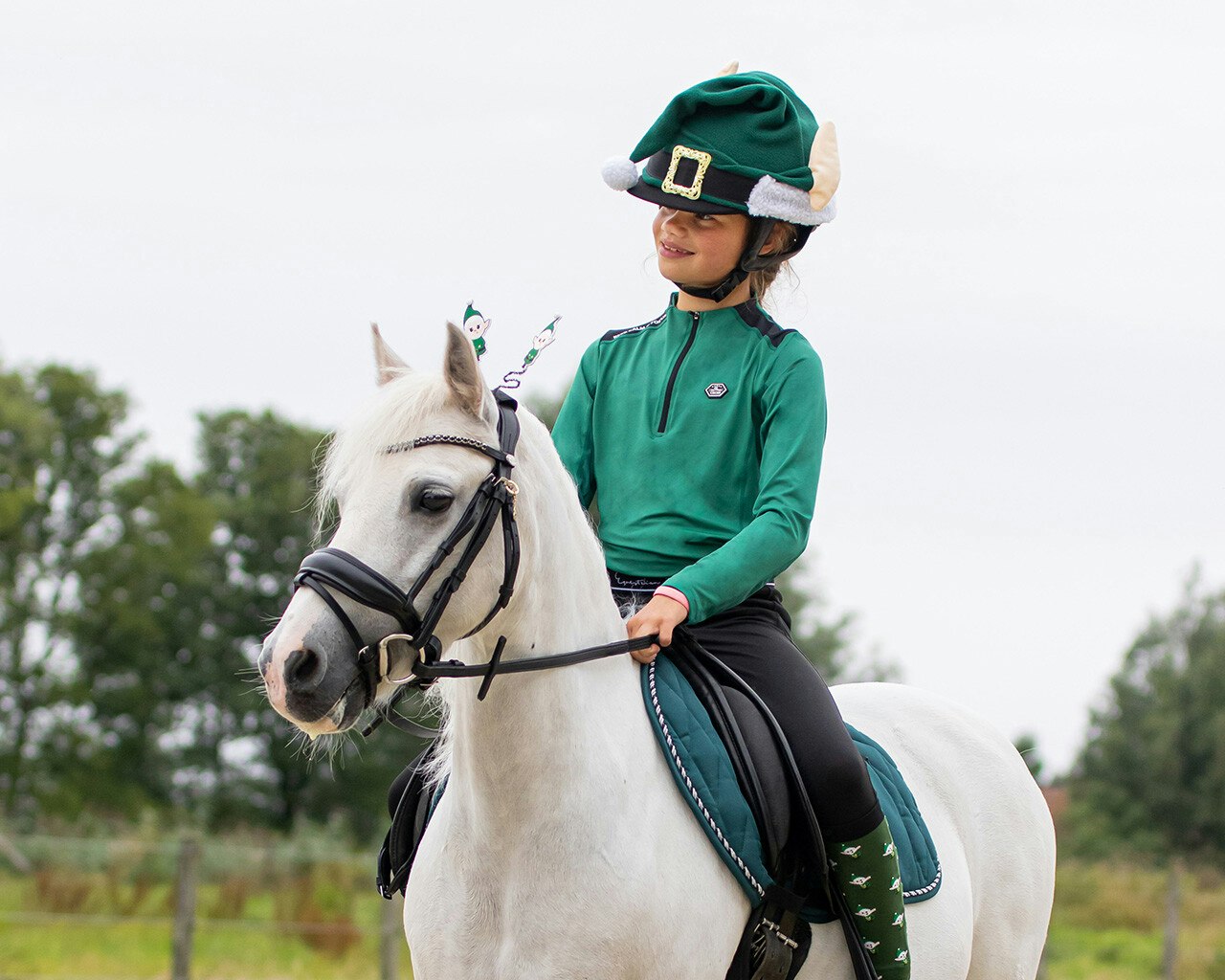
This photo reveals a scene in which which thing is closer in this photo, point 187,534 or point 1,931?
point 1,931

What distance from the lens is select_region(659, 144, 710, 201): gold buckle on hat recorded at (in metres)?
4.12

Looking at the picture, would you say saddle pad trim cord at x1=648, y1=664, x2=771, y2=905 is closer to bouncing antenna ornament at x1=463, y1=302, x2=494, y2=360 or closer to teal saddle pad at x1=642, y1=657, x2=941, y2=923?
teal saddle pad at x1=642, y1=657, x2=941, y2=923

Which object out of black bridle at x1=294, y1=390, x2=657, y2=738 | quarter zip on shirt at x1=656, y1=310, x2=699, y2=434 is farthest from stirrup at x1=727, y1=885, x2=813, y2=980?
quarter zip on shirt at x1=656, y1=310, x2=699, y2=434

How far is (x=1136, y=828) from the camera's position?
36.8 metres

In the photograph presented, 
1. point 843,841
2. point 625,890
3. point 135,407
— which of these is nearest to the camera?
point 625,890

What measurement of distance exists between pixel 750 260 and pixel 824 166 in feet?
1.07

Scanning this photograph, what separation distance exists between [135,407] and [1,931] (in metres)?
21.6

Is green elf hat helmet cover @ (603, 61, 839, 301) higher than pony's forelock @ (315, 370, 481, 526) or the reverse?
higher

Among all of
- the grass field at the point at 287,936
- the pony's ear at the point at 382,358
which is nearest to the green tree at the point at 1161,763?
the grass field at the point at 287,936

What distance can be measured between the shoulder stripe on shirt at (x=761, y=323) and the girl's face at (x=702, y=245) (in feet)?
0.36

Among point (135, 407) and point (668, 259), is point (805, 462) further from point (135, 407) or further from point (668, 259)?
point (135, 407)

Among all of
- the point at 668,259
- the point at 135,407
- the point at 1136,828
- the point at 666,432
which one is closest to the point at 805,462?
the point at 666,432

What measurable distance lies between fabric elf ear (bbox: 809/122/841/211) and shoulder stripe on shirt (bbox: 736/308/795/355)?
319 mm

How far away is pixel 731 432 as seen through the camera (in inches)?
159
